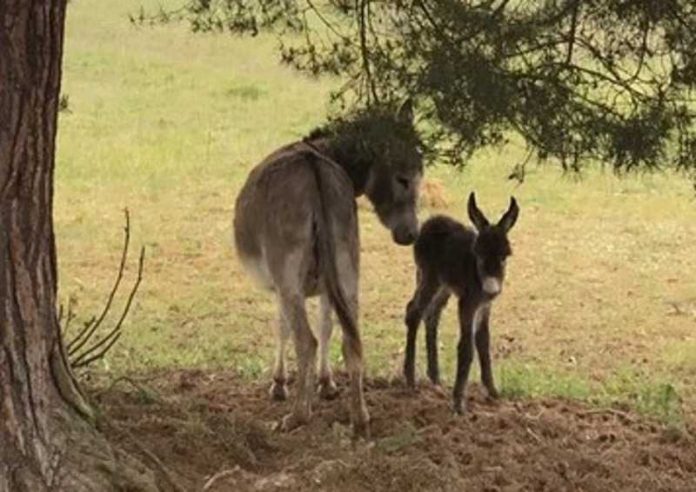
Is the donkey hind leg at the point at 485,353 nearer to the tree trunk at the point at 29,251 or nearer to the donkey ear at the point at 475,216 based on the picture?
the donkey ear at the point at 475,216

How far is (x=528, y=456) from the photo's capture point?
19.8 feet

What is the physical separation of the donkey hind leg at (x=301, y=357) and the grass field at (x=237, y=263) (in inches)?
51.8

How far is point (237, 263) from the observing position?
39.9ft

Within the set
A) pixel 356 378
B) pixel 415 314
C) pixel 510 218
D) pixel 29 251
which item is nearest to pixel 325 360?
pixel 415 314

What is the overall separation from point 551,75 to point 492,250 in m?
1.09

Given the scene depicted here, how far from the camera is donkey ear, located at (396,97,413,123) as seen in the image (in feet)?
20.6

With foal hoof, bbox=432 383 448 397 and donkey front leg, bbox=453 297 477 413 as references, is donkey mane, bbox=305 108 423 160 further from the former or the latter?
foal hoof, bbox=432 383 448 397

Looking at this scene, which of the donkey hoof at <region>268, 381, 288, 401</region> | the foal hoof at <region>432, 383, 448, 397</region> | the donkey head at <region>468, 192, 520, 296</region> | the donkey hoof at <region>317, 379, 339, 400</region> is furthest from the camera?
the foal hoof at <region>432, 383, 448, 397</region>

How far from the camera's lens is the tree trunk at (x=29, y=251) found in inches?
174

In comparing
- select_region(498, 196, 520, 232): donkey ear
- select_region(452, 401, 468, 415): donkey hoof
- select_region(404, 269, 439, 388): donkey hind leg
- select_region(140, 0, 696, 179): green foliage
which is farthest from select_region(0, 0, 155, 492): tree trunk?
select_region(404, 269, 439, 388): donkey hind leg

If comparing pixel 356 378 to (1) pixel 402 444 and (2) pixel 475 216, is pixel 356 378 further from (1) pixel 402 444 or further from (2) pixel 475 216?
(2) pixel 475 216

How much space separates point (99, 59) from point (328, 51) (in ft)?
59.1

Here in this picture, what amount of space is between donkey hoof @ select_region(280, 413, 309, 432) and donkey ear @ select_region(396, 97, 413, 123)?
1.52m

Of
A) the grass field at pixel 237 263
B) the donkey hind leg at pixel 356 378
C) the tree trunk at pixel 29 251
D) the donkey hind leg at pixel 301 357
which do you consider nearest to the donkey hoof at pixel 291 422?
the donkey hind leg at pixel 301 357
